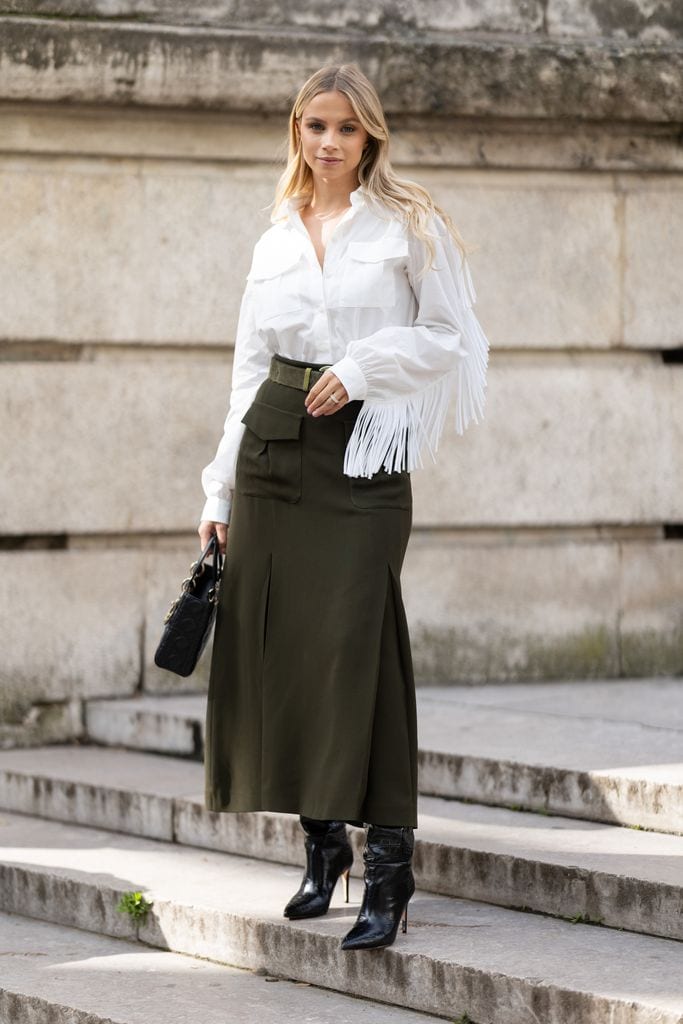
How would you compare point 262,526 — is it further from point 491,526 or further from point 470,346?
point 491,526

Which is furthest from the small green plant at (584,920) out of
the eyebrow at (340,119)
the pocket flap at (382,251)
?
the eyebrow at (340,119)

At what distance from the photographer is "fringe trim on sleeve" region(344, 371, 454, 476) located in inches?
158

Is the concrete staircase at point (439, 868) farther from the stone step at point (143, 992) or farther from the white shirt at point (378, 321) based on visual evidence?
the white shirt at point (378, 321)

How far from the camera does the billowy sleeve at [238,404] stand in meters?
4.30

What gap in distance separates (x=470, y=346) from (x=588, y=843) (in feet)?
4.62

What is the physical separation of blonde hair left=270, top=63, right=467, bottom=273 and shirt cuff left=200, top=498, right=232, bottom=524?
0.78 metres

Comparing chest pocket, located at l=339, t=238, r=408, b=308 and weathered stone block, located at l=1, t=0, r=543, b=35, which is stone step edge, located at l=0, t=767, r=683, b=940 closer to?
chest pocket, located at l=339, t=238, r=408, b=308

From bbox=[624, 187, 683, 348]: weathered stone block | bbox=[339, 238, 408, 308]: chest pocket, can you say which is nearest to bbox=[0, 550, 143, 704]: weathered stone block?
Result: bbox=[624, 187, 683, 348]: weathered stone block

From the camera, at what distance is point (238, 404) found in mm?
4316

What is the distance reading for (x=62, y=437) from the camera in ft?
21.5

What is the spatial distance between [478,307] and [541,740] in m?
1.97

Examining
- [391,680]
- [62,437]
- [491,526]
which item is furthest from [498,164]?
[391,680]

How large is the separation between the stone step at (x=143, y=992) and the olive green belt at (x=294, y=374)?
4.75 feet

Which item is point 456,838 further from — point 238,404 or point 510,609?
point 510,609
